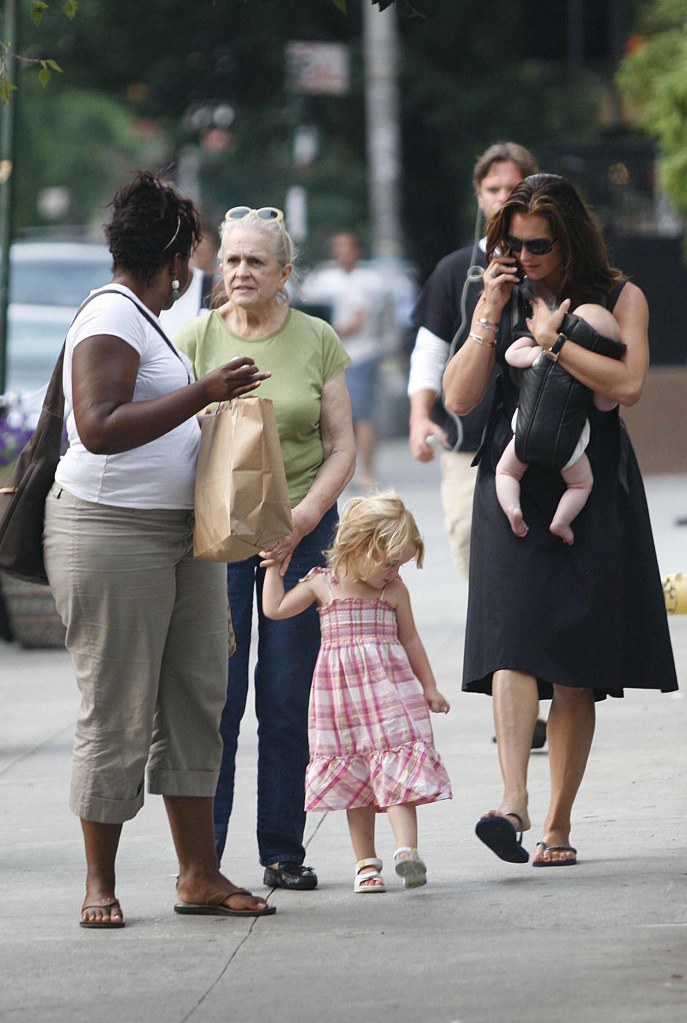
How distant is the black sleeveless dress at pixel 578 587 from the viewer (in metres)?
5.37

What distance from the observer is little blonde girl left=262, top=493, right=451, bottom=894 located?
5270 millimetres

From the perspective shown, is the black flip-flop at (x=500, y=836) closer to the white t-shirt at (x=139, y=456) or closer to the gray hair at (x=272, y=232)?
the white t-shirt at (x=139, y=456)

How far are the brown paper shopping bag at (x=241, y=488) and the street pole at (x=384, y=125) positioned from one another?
18.4m

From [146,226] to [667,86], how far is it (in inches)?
335

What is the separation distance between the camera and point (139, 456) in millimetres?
4852

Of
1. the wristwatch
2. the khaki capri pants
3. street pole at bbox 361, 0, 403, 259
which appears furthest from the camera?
street pole at bbox 361, 0, 403, 259

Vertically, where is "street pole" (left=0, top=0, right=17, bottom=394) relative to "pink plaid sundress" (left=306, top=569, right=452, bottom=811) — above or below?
above

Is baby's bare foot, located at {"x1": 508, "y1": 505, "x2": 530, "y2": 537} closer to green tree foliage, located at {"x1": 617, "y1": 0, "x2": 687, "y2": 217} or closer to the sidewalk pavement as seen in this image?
the sidewalk pavement

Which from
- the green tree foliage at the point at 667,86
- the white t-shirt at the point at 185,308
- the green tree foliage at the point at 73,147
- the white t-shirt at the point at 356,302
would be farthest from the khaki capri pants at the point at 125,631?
the green tree foliage at the point at 73,147

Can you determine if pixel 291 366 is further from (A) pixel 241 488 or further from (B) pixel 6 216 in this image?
(B) pixel 6 216

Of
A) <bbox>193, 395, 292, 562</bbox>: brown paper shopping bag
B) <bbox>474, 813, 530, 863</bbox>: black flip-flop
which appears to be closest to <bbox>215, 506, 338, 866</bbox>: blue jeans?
<bbox>474, 813, 530, 863</bbox>: black flip-flop

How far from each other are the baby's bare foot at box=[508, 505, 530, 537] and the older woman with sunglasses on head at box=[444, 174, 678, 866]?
27mm

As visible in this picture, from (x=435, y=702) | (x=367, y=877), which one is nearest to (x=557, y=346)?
(x=435, y=702)

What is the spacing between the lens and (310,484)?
545cm
